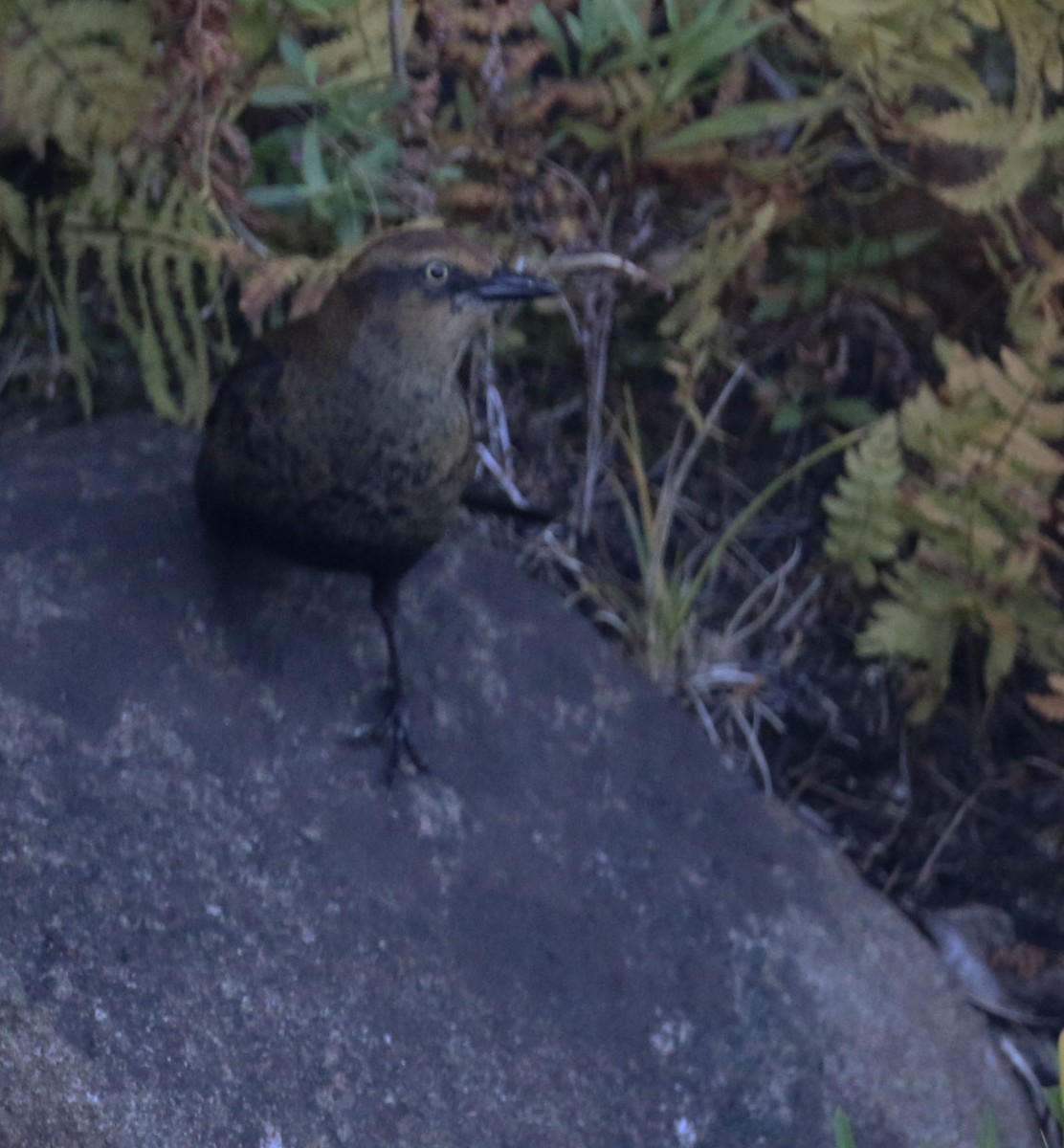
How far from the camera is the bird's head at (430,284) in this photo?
8.73 ft

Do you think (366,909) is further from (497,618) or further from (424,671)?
(497,618)

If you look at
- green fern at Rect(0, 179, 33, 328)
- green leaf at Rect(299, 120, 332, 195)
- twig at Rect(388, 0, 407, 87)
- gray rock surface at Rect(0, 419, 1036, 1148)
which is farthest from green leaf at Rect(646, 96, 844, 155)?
green fern at Rect(0, 179, 33, 328)

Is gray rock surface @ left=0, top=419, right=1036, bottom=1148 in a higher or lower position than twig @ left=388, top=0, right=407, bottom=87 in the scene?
lower

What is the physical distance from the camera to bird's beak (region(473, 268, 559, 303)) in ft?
8.87

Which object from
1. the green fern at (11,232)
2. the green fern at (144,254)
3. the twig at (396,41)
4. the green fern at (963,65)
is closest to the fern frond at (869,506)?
the green fern at (963,65)

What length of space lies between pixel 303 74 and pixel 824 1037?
2.13 meters

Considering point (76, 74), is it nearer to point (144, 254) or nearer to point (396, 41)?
point (144, 254)

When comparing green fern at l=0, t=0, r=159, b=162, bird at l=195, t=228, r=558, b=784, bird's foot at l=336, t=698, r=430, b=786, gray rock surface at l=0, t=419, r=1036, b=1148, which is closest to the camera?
gray rock surface at l=0, t=419, r=1036, b=1148

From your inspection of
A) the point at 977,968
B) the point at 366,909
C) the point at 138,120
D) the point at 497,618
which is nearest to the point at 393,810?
the point at 366,909

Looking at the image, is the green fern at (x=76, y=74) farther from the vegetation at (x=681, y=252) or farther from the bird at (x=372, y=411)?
the bird at (x=372, y=411)

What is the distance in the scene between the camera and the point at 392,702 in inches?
115

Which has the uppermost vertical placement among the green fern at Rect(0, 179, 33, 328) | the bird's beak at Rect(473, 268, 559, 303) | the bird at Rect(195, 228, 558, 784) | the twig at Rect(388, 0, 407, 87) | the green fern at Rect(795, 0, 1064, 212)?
the green fern at Rect(795, 0, 1064, 212)

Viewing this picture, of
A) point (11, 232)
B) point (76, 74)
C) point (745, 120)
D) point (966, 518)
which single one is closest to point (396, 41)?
point (76, 74)

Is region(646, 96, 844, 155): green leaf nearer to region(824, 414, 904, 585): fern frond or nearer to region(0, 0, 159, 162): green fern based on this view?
region(824, 414, 904, 585): fern frond
